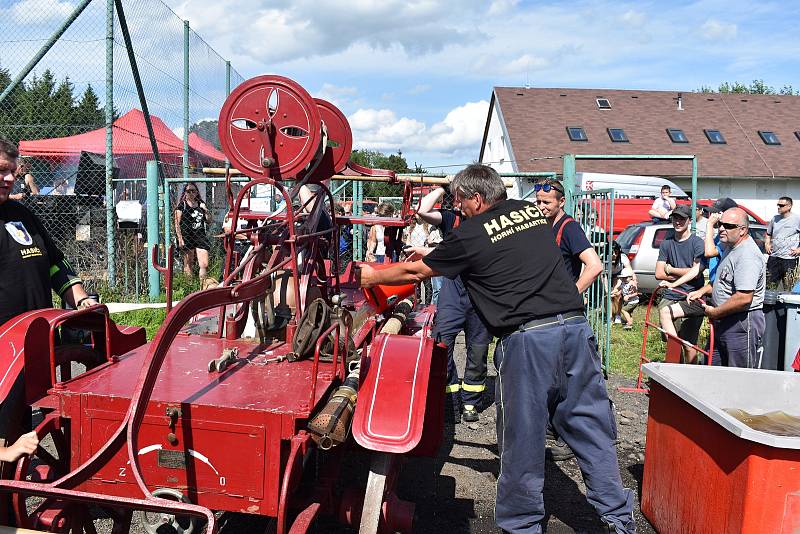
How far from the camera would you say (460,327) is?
616 centimetres

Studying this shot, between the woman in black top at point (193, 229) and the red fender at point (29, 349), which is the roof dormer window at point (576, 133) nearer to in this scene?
the woman in black top at point (193, 229)

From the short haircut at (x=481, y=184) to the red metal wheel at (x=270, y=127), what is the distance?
32.6 inches

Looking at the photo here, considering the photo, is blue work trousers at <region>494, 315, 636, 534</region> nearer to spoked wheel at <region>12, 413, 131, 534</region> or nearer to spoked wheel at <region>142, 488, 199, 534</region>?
spoked wheel at <region>142, 488, 199, 534</region>

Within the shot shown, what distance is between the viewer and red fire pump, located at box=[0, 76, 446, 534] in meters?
2.77

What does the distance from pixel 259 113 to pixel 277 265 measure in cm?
86

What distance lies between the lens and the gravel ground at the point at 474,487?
386 centimetres

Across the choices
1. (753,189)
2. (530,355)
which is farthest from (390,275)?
(753,189)

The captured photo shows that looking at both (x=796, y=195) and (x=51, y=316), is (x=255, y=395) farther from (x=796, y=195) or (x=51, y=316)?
(x=796, y=195)

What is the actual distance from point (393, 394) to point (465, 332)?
3.10 m

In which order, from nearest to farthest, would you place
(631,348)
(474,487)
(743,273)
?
(474,487) → (743,273) → (631,348)

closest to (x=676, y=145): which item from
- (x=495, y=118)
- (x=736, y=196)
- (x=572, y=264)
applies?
(x=736, y=196)

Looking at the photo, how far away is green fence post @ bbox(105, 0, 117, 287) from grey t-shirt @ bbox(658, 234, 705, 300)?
6836mm

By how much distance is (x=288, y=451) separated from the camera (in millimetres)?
2844

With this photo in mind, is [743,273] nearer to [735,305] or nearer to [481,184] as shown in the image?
[735,305]
